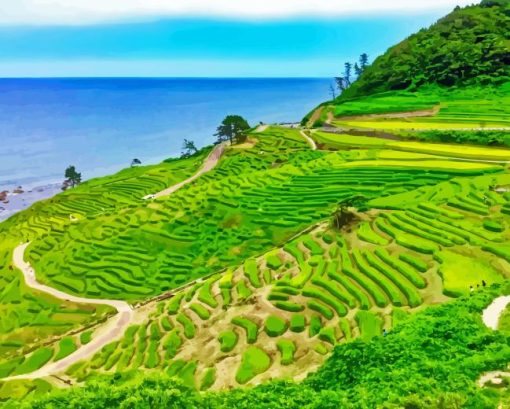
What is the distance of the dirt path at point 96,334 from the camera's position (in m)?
36.3

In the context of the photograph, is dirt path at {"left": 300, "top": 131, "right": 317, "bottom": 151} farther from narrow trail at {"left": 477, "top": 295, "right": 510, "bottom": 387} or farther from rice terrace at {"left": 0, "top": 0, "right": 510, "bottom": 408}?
narrow trail at {"left": 477, "top": 295, "right": 510, "bottom": 387}

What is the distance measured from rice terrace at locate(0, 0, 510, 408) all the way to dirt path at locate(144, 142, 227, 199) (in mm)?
1162

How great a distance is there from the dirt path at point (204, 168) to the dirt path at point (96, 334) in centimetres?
2782

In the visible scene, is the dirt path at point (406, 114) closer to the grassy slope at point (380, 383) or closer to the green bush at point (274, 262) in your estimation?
the green bush at point (274, 262)

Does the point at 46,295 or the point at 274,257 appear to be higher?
the point at 274,257

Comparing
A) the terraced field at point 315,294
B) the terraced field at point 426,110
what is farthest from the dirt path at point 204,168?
the terraced field at point 315,294

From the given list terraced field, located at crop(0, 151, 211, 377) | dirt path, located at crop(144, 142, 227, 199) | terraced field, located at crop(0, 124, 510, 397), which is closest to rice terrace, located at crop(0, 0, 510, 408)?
terraced field, located at crop(0, 124, 510, 397)

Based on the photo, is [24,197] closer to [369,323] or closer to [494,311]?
[369,323]

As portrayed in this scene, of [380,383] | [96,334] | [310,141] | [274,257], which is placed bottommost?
[96,334]

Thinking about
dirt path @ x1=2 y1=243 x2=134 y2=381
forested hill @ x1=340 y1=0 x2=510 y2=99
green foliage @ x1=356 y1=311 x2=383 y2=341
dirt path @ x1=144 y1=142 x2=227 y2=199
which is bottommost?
dirt path @ x1=2 y1=243 x2=134 y2=381

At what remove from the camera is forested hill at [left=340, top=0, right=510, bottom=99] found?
356ft

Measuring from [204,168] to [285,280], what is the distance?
5631 cm

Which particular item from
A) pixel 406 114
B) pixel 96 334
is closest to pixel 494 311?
pixel 96 334

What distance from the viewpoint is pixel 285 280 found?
35.6 metres
